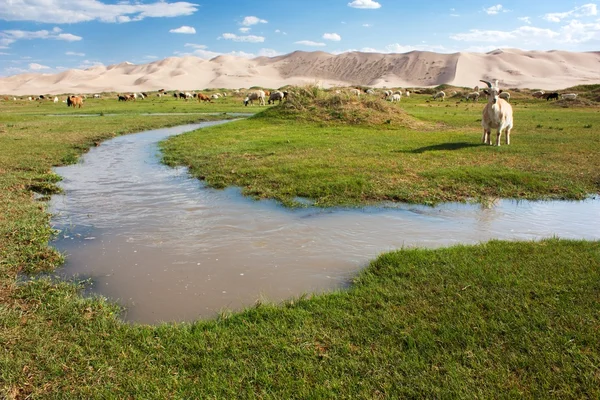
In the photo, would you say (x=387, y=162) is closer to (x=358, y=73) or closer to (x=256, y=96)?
(x=256, y=96)

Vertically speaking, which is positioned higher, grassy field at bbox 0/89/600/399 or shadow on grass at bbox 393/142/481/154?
shadow on grass at bbox 393/142/481/154

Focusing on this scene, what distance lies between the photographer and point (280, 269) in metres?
5.90

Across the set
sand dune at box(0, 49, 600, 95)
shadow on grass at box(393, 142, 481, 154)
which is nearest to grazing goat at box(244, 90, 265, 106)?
shadow on grass at box(393, 142, 481, 154)

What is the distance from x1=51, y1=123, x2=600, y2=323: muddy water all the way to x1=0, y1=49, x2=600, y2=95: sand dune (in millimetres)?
128530

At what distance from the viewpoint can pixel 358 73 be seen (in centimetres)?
17400

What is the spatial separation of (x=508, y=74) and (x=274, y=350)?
528 ft

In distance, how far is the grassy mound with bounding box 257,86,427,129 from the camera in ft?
74.6

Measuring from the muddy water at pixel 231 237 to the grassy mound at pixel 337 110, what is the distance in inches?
548

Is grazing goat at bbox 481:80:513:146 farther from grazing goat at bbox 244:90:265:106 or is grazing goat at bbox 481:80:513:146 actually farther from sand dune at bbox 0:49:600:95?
sand dune at bbox 0:49:600:95

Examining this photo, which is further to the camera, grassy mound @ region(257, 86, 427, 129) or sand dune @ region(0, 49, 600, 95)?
sand dune @ region(0, 49, 600, 95)

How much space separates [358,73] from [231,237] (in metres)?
177

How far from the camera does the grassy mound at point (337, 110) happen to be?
895 inches

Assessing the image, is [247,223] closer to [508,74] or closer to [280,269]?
[280,269]

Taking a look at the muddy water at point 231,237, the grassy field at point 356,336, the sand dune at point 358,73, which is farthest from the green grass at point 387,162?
the sand dune at point 358,73
